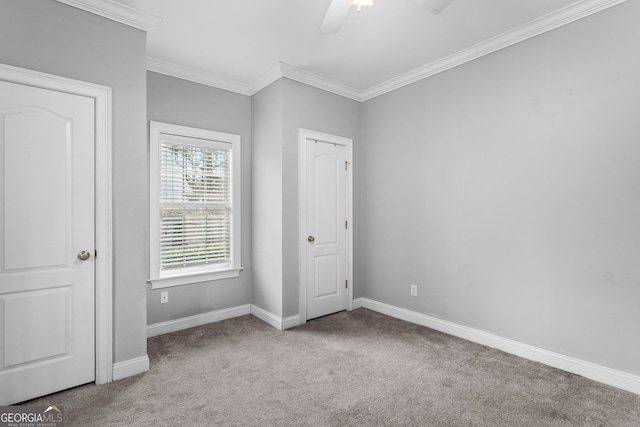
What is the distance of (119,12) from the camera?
2.45 meters

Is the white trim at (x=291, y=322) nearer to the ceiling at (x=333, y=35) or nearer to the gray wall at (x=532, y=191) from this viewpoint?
the gray wall at (x=532, y=191)

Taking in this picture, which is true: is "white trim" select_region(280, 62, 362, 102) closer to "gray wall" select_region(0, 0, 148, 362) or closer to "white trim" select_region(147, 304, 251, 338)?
"gray wall" select_region(0, 0, 148, 362)

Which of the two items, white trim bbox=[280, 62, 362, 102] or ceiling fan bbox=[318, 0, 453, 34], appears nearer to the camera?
ceiling fan bbox=[318, 0, 453, 34]

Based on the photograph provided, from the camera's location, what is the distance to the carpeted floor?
2.03 metres

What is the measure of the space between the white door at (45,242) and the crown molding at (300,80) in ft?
5.91

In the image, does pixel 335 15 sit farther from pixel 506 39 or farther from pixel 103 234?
pixel 103 234

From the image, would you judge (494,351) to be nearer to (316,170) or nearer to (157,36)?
A: (316,170)

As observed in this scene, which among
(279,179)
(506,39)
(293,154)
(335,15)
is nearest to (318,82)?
(293,154)

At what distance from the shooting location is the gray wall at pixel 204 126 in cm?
340

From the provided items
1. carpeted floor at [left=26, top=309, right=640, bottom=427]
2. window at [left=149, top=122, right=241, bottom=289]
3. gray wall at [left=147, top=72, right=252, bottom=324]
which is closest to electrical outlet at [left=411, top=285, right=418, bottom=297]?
carpeted floor at [left=26, top=309, right=640, bottom=427]

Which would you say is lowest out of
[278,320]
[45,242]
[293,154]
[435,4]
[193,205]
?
[278,320]

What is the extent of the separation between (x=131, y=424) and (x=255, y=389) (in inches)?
30.3

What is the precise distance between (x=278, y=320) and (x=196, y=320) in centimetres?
91

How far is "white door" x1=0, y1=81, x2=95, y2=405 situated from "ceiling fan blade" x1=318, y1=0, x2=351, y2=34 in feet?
5.77
